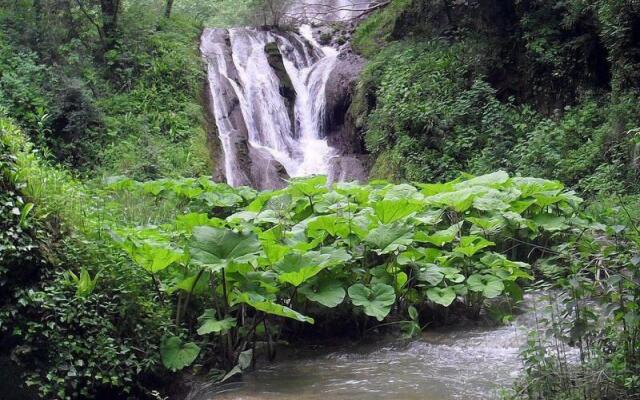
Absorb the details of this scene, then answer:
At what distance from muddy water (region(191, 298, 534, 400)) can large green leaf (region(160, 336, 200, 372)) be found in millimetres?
281

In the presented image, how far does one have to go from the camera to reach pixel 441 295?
19.0 feet

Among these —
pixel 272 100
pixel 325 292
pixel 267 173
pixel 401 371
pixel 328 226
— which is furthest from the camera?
pixel 272 100

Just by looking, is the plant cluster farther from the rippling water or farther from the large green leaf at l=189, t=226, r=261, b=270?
the large green leaf at l=189, t=226, r=261, b=270

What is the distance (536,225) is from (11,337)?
201 inches

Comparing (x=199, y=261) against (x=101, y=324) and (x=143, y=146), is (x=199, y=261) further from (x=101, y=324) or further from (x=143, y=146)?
(x=143, y=146)

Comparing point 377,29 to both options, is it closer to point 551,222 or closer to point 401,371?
point 551,222

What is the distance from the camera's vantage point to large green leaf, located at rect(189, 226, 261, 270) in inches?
196

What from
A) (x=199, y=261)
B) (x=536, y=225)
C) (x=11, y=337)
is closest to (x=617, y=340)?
(x=199, y=261)

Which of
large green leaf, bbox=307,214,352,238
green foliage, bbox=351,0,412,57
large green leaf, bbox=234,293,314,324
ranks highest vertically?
green foliage, bbox=351,0,412,57

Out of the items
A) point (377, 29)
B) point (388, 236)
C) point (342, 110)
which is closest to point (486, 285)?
point (388, 236)

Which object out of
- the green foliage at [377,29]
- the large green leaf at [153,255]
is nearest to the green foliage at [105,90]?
the green foliage at [377,29]

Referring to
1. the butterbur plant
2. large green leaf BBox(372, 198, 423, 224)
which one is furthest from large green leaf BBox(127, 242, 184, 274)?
large green leaf BBox(372, 198, 423, 224)

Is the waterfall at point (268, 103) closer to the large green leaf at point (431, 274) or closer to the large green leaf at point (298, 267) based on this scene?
the large green leaf at point (431, 274)

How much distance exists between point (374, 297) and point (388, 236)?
559mm
